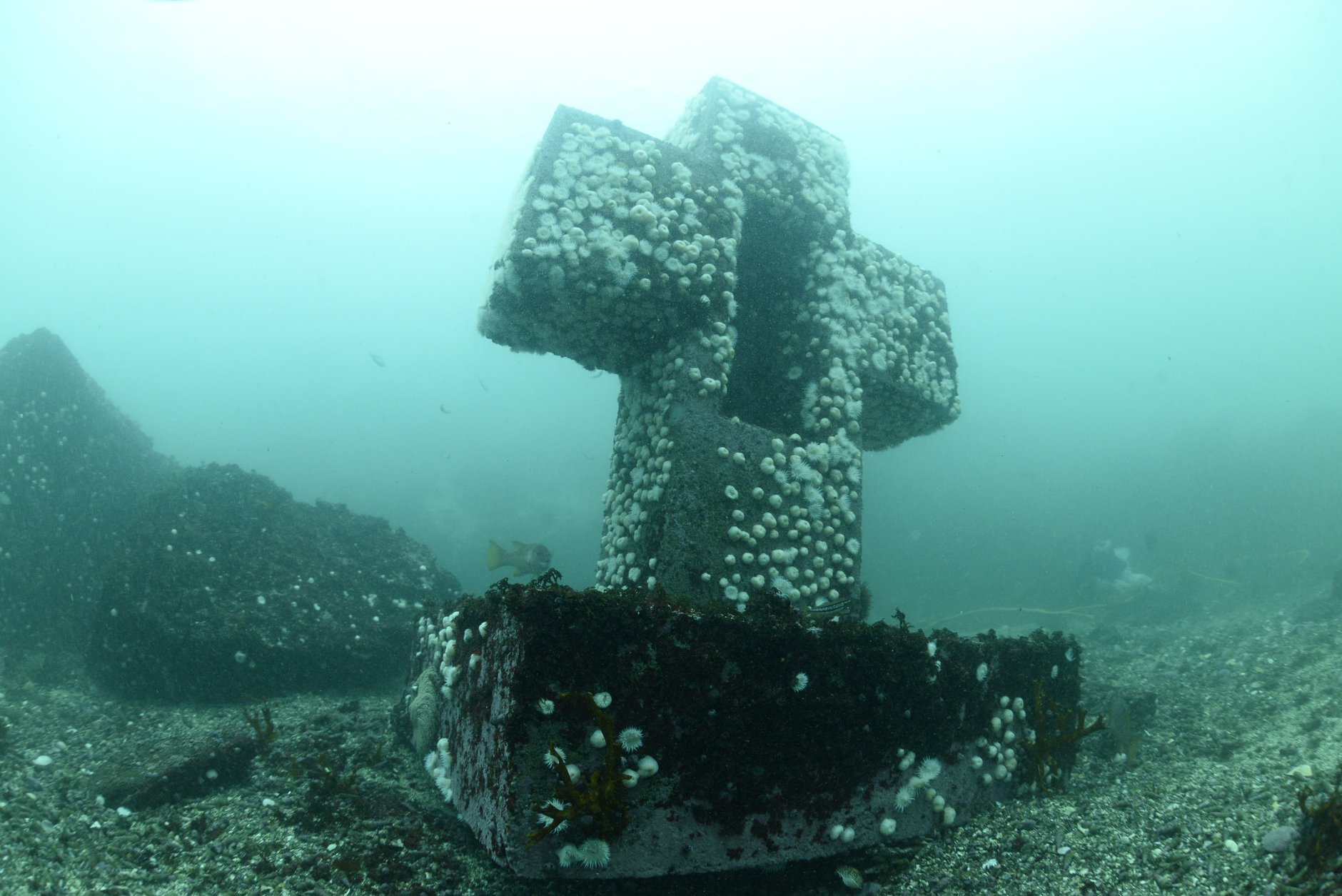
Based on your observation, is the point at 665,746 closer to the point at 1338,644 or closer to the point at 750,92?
the point at 750,92

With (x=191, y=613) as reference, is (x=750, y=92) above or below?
above

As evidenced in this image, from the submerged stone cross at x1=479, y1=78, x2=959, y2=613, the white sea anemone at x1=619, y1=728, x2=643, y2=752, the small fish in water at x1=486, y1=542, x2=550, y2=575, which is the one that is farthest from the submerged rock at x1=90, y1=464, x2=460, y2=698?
the small fish in water at x1=486, y1=542, x2=550, y2=575

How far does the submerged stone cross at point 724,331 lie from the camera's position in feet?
14.6

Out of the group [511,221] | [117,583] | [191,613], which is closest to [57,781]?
[191,613]

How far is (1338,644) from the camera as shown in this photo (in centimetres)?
687

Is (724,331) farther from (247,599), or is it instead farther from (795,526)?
(247,599)

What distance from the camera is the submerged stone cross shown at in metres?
4.45

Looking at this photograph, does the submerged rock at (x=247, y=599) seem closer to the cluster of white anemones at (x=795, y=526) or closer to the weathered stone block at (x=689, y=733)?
the cluster of white anemones at (x=795, y=526)

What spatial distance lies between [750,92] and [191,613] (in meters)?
6.81

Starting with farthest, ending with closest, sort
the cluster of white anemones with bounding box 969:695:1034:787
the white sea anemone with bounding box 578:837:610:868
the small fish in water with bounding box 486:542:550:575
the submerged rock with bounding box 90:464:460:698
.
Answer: the small fish in water with bounding box 486:542:550:575
the submerged rock with bounding box 90:464:460:698
the cluster of white anemones with bounding box 969:695:1034:787
the white sea anemone with bounding box 578:837:610:868

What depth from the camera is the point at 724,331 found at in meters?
4.93

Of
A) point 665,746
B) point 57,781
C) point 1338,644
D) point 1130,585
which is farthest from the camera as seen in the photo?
point 1130,585

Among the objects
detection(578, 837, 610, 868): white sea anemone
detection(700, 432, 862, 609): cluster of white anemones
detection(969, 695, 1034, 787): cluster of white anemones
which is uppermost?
detection(700, 432, 862, 609): cluster of white anemones

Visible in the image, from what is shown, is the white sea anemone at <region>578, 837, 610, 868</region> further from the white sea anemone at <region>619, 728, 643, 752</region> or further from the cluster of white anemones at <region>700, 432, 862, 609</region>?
the cluster of white anemones at <region>700, 432, 862, 609</region>
